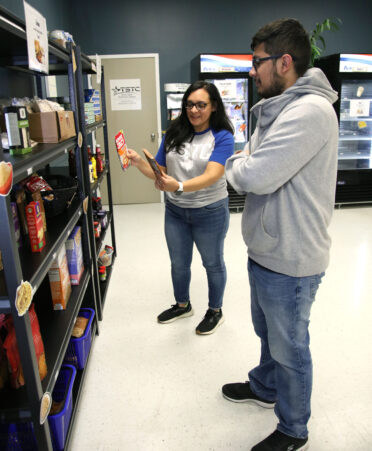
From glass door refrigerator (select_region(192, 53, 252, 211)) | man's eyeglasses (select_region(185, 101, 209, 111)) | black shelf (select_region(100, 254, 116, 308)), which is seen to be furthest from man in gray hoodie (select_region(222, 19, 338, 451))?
glass door refrigerator (select_region(192, 53, 252, 211))

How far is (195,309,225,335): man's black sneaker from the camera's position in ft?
8.38

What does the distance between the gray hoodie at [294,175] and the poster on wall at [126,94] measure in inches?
185

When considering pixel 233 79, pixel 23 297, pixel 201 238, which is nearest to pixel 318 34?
pixel 233 79

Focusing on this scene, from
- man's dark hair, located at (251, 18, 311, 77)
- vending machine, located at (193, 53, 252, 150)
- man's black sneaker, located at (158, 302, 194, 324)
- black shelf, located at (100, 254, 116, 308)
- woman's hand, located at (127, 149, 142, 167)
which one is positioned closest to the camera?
man's dark hair, located at (251, 18, 311, 77)

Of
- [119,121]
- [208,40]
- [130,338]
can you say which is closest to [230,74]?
[208,40]

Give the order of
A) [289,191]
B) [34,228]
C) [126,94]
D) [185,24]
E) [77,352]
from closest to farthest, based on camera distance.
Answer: [289,191], [34,228], [77,352], [185,24], [126,94]

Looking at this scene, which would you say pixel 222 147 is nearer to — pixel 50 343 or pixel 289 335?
pixel 289 335

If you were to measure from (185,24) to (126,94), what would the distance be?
1363 mm

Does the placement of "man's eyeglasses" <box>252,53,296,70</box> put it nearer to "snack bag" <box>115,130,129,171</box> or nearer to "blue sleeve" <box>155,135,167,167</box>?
"snack bag" <box>115,130,129,171</box>

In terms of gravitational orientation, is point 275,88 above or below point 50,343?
above

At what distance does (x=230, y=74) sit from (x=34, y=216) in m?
4.39

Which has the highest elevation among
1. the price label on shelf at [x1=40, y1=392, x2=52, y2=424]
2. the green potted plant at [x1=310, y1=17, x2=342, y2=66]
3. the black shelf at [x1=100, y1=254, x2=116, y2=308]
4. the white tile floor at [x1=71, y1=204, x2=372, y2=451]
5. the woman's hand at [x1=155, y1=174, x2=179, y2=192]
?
the green potted plant at [x1=310, y1=17, x2=342, y2=66]

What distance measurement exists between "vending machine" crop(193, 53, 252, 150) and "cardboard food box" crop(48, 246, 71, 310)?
13.0 ft

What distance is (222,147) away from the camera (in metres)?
2.18
